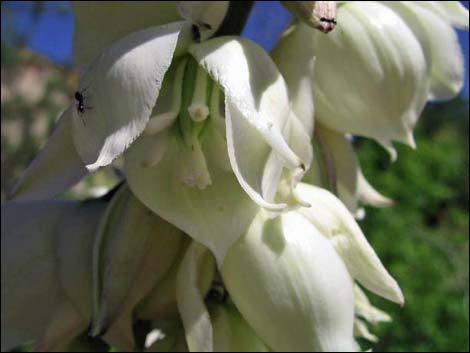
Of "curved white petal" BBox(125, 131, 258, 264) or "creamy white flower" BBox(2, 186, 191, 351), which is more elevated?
"curved white petal" BBox(125, 131, 258, 264)

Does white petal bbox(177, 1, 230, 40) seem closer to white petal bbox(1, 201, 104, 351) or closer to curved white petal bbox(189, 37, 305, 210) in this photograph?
curved white petal bbox(189, 37, 305, 210)

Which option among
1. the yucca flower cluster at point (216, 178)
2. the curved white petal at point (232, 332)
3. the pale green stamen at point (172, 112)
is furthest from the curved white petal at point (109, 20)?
the curved white petal at point (232, 332)

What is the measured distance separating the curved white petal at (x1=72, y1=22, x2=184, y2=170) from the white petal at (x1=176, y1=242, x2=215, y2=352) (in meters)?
0.12

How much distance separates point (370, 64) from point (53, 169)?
238 millimetres

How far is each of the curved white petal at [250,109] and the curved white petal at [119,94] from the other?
4cm

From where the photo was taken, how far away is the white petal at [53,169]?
1.80ft

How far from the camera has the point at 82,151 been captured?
0.52m

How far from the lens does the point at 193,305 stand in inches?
23.6

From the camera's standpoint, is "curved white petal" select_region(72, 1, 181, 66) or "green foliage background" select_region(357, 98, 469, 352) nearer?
"curved white petal" select_region(72, 1, 181, 66)

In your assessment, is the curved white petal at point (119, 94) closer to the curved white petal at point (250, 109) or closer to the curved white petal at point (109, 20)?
the curved white petal at point (250, 109)

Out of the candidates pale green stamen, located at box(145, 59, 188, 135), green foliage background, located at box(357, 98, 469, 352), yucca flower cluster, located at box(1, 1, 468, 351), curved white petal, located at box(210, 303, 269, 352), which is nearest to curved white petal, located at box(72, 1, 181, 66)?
yucca flower cluster, located at box(1, 1, 468, 351)

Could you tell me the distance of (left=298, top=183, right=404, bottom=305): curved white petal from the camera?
59 centimetres

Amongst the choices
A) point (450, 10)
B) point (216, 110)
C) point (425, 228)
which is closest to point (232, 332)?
point (216, 110)

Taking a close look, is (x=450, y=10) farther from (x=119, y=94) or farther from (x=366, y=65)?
(x=119, y=94)
